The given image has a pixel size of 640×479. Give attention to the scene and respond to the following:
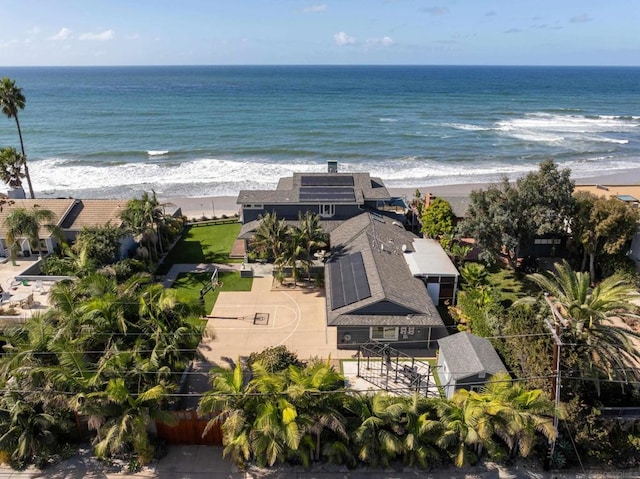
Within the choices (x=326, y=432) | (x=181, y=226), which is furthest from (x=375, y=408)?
(x=181, y=226)

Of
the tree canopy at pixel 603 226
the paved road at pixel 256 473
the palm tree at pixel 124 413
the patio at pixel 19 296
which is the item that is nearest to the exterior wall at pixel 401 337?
the paved road at pixel 256 473

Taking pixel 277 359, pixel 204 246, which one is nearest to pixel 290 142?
pixel 204 246

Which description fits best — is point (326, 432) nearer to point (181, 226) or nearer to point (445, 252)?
point (445, 252)

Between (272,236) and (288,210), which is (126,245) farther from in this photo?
(288,210)

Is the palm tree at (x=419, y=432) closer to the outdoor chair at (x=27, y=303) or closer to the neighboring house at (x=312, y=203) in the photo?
the neighboring house at (x=312, y=203)

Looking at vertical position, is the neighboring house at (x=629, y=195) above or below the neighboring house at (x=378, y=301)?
above

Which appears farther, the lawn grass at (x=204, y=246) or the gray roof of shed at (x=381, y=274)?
the lawn grass at (x=204, y=246)

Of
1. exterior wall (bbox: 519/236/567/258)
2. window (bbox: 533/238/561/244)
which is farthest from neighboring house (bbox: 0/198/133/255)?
window (bbox: 533/238/561/244)
